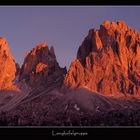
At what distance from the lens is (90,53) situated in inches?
1523

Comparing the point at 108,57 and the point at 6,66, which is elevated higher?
the point at 108,57

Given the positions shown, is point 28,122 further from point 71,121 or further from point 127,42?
point 127,42

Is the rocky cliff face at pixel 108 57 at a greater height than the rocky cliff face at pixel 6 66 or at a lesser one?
greater

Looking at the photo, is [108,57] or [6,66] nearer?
[6,66]

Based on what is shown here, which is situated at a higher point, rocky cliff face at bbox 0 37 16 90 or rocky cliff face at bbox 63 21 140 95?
rocky cliff face at bbox 63 21 140 95

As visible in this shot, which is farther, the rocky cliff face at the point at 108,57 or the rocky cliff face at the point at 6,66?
the rocky cliff face at the point at 108,57

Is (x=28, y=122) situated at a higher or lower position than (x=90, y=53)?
lower

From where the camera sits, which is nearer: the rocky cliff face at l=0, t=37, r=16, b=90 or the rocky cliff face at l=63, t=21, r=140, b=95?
the rocky cliff face at l=0, t=37, r=16, b=90
